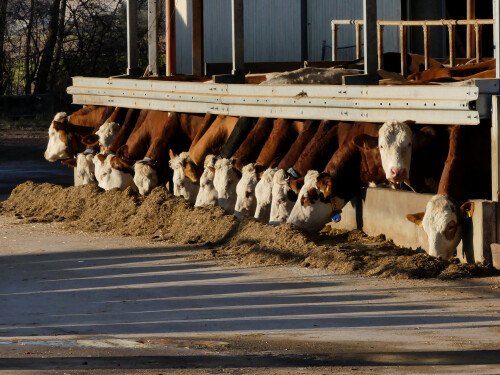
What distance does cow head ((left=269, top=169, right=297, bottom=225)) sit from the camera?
12.4 metres

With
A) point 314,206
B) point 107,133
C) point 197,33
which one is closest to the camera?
point 314,206

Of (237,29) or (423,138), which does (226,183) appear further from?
(423,138)

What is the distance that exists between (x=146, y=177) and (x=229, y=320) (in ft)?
21.6

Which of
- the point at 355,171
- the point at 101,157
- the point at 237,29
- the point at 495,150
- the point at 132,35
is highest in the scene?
the point at 132,35

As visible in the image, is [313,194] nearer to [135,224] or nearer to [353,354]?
[135,224]

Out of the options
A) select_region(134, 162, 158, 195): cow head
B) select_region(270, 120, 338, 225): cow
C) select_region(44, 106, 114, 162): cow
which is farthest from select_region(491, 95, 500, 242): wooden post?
select_region(44, 106, 114, 162): cow

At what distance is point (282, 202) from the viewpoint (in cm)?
1242

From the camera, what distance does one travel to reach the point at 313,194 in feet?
39.8

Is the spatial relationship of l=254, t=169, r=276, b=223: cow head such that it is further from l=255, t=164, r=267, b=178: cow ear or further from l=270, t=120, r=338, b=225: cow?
l=255, t=164, r=267, b=178: cow ear

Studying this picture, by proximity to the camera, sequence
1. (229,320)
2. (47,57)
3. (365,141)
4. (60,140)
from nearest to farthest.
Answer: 1. (229,320)
2. (365,141)
3. (60,140)
4. (47,57)

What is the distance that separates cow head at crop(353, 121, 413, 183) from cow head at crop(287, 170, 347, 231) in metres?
0.78

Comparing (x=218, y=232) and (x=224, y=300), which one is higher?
(x=218, y=232)

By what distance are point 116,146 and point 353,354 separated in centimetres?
976

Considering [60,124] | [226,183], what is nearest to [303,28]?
[60,124]
